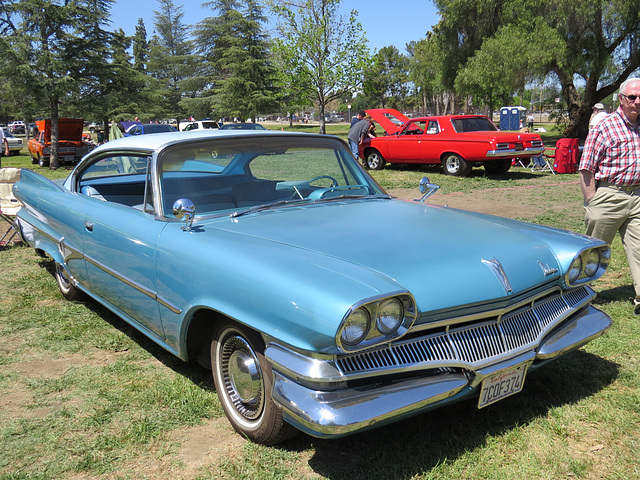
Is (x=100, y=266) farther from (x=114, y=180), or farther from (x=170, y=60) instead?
(x=170, y=60)

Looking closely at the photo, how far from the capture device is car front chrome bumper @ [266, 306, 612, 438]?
2045mm

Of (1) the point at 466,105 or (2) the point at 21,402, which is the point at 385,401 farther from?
(1) the point at 466,105

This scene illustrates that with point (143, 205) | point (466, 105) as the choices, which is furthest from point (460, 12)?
point (143, 205)

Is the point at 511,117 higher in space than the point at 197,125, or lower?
lower

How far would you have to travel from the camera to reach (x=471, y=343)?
2.37 m

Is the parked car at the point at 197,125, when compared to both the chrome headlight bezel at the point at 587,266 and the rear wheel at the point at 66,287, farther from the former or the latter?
the chrome headlight bezel at the point at 587,266

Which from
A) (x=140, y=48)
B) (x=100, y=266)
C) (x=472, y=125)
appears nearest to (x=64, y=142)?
(x=472, y=125)

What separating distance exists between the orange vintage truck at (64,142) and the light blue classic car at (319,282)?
1813 cm

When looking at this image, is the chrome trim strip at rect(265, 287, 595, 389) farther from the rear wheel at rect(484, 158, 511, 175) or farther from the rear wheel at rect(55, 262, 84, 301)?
the rear wheel at rect(484, 158, 511, 175)

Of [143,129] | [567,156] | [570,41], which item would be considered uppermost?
[570,41]

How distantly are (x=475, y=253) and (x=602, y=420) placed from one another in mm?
1128

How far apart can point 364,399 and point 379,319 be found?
318 millimetres

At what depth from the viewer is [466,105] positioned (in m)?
41.6

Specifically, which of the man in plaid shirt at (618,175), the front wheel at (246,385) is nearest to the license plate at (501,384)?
the front wheel at (246,385)
